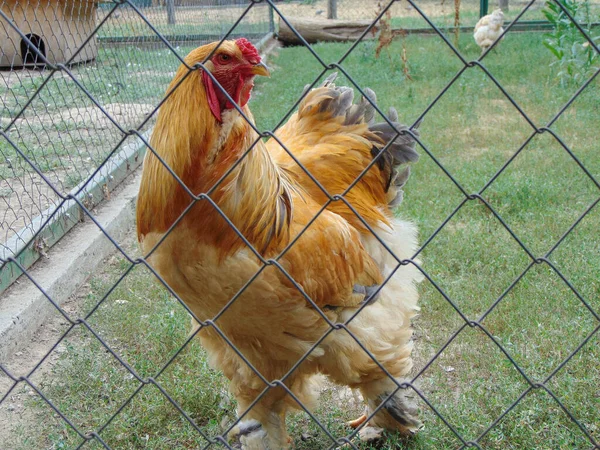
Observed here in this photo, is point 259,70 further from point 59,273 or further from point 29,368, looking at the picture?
point 59,273

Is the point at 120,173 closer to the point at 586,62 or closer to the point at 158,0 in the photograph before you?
the point at 158,0

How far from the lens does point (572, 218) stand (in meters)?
5.02

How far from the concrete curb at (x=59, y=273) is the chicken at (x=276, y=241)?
4.58ft

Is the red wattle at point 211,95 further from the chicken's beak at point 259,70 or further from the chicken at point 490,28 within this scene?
the chicken at point 490,28

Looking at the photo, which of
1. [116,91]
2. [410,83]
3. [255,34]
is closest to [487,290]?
[116,91]

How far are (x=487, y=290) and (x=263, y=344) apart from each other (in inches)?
83.9

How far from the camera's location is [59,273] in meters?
4.12

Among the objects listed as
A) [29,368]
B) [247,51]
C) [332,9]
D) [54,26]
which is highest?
[247,51]

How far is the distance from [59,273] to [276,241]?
2.32 metres

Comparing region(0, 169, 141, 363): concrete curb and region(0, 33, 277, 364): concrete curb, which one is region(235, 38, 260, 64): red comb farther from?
region(0, 169, 141, 363): concrete curb

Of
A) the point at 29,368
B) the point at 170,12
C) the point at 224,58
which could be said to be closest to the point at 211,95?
the point at 224,58

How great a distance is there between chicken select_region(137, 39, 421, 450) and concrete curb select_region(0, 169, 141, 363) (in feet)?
4.58

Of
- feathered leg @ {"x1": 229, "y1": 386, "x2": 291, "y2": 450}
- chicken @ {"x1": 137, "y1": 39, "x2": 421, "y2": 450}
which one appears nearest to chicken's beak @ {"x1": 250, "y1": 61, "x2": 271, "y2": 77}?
chicken @ {"x1": 137, "y1": 39, "x2": 421, "y2": 450}

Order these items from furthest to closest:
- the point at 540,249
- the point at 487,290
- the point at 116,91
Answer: the point at 116,91
the point at 540,249
the point at 487,290
